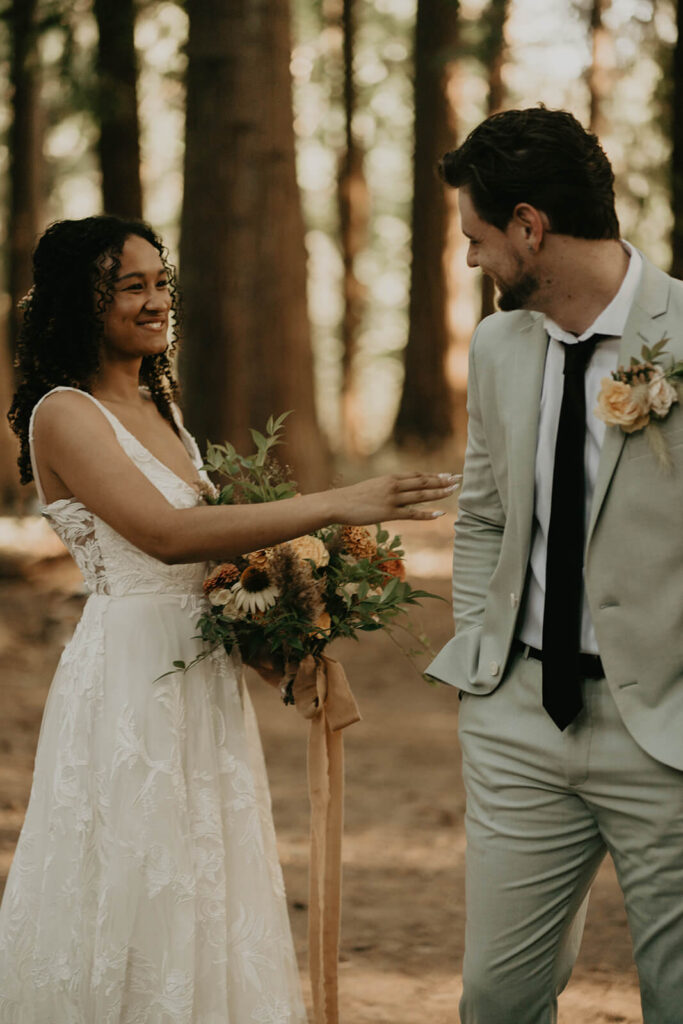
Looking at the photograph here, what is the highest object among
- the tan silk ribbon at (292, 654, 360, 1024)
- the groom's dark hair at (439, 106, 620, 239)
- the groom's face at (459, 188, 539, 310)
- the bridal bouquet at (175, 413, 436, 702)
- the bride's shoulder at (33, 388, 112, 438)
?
the groom's dark hair at (439, 106, 620, 239)

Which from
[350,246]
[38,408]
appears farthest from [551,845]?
[350,246]

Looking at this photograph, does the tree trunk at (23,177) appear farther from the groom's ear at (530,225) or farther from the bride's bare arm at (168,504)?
the groom's ear at (530,225)

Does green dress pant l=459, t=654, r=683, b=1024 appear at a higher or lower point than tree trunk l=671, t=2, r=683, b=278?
lower

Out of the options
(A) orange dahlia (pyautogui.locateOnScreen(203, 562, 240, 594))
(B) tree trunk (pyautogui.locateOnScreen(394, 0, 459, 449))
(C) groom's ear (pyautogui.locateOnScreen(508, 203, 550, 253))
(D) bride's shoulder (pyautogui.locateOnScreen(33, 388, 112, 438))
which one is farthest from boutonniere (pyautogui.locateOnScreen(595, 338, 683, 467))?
(B) tree trunk (pyautogui.locateOnScreen(394, 0, 459, 449))

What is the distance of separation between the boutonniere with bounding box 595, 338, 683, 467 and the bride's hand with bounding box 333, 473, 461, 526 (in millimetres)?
602

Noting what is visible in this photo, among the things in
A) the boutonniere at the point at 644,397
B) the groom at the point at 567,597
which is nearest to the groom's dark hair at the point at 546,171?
the groom at the point at 567,597

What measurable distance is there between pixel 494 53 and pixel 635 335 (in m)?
A: 11.4

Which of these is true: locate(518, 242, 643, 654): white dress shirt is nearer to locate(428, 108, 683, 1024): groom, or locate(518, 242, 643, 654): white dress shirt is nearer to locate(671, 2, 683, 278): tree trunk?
locate(428, 108, 683, 1024): groom

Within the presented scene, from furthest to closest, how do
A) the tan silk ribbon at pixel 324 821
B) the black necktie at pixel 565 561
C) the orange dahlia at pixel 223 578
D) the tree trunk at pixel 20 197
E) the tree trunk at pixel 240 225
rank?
the tree trunk at pixel 20 197 < the tree trunk at pixel 240 225 < the tan silk ribbon at pixel 324 821 < the orange dahlia at pixel 223 578 < the black necktie at pixel 565 561

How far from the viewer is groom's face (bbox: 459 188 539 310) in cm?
285

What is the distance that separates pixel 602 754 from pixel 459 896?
313cm

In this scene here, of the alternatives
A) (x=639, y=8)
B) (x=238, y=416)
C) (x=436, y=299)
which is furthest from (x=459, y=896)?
(x=436, y=299)

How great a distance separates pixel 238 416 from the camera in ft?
31.5

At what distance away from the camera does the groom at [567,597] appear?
8.83 ft
